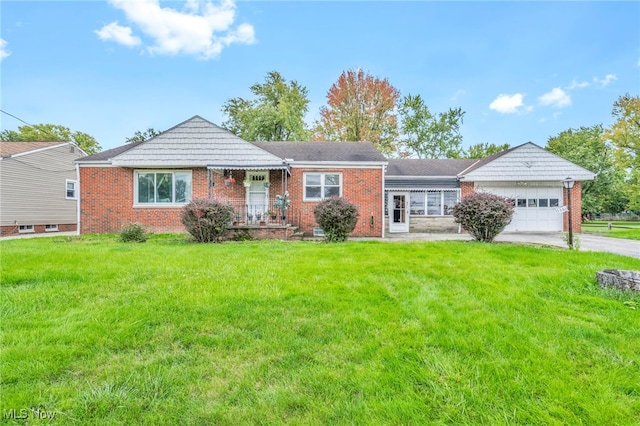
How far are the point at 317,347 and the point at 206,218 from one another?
8032mm

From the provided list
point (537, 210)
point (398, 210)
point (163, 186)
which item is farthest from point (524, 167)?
point (163, 186)

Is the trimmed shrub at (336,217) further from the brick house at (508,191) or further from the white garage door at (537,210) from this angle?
the white garage door at (537,210)

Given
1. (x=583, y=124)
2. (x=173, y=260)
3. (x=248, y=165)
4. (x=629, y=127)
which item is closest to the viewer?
(x=173, y=260)

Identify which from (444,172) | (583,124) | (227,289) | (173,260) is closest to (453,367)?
(227,289)

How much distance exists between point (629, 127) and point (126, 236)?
3433cm

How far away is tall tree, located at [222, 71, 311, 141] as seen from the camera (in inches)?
1021

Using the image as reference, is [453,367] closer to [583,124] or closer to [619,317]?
[619,317]

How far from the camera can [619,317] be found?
11.0 ft

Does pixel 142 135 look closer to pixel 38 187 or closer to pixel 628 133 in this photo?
pixel 38 187

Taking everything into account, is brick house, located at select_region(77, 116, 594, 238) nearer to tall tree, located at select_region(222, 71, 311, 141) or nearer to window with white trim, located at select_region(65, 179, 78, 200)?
window with white trim, located at select_region(65, 179, 78, 200)

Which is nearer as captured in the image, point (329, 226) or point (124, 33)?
point (329, 226)

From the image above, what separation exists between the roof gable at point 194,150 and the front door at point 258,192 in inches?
34.3

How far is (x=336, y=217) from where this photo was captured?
9602 millimetres

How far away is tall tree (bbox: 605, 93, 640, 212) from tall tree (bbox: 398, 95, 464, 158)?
11.7 meters
